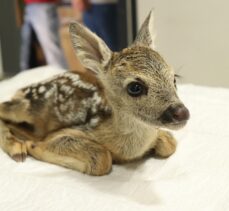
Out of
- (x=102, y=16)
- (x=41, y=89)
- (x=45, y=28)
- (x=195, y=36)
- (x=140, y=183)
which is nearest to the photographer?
(x=140, y=183)

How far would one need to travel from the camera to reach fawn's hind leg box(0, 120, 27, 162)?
60.2 inches

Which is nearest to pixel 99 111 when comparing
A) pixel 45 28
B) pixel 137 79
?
pixel 137 79

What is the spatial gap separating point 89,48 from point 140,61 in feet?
0.64

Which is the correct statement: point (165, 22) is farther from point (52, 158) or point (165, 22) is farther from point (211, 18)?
point (52, 158)

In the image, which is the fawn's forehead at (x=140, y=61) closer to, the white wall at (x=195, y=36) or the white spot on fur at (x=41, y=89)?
the white spot on fur at (x=41, y=89)

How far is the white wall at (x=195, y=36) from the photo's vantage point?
244 centimetres

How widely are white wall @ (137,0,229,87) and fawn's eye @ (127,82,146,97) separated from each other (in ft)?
3.70

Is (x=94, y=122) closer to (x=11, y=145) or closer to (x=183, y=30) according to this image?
(x=11, y=145)

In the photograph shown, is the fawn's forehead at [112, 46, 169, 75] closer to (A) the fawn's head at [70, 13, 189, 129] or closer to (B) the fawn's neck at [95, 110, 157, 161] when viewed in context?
(A) the fawn's head at [70, 13, 189, 129]

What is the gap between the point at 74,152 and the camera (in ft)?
4.84

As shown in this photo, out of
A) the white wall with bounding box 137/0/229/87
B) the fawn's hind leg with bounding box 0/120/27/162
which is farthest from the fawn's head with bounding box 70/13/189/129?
the white wall with bounding box 137/0/229/87

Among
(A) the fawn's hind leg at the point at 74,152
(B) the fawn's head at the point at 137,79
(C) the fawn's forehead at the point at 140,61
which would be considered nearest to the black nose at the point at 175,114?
(B) the fawn's head at the point at 137,79

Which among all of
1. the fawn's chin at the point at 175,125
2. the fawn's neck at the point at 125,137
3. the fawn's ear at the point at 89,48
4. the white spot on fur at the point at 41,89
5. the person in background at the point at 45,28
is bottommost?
the person in background at the point at 45,28

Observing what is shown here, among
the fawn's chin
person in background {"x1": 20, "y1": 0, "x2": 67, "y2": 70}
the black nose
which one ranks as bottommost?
person in background {"x1": 20, "y1": 0, "x2": 67, "y2": 70}
